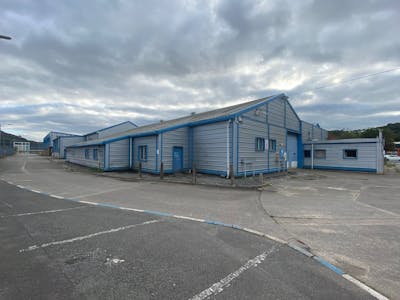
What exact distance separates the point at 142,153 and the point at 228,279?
15430 millimetres

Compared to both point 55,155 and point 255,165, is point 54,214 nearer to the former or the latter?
point 255,165

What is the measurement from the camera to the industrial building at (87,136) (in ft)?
128

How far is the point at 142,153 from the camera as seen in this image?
17391 millimetres

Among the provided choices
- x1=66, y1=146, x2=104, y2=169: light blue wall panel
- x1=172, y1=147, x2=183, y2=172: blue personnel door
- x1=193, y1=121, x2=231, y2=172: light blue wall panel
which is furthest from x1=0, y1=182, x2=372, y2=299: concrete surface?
x1=66, y1=146, x2=104, y2=169: light blue wall panel

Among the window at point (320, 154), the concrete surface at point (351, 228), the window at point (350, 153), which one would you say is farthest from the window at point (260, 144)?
the window at point (350, 153)

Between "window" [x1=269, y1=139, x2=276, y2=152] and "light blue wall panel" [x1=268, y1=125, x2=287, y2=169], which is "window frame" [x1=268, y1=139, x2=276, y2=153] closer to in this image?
"window" [x1=269, y1=139, x2=276, y2=152]

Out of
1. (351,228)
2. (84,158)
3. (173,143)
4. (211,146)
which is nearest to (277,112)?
(211,146)

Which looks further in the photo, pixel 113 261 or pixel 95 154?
pixel 95 154

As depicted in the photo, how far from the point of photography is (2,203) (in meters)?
7.23

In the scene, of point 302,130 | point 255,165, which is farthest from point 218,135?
point 302,130

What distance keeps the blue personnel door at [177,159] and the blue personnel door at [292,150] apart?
37.3 ft

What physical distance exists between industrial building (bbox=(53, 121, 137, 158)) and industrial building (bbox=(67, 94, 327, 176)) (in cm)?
2090

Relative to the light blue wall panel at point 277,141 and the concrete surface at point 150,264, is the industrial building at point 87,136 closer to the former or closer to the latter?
the light blue wall panel at point 277,141

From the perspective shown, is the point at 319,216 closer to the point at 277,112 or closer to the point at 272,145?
the point at 272,145
